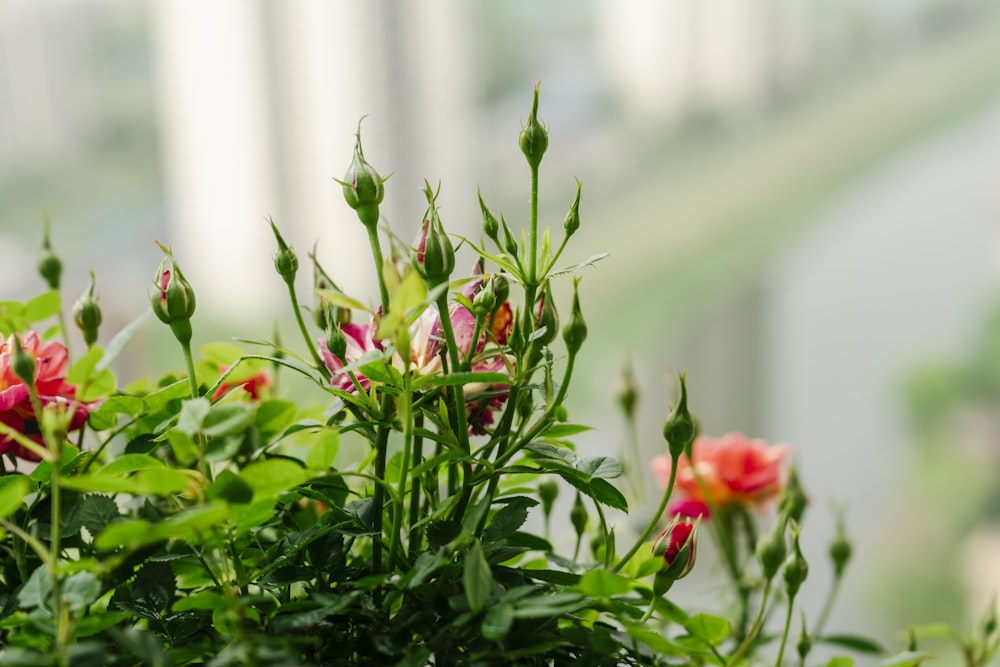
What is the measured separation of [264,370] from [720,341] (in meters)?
2.21

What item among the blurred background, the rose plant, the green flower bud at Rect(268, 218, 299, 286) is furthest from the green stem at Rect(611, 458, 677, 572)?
the blurred background

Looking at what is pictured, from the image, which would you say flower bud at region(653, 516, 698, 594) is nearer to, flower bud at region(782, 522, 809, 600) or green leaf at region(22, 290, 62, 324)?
flower bud at region(782, 522, 809, 600)

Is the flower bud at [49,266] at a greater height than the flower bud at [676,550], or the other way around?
the flower bud at [49,266]

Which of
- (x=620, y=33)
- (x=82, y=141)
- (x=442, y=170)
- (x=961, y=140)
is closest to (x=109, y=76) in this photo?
(x=82, y=141)

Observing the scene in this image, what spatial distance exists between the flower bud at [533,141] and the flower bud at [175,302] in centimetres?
9

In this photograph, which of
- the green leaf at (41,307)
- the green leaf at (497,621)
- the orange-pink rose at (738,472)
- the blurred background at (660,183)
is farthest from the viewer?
the blurred background at (660,183)

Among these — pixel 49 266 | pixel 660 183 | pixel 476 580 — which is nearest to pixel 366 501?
pixel 476 580

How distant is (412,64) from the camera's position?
1710 mm

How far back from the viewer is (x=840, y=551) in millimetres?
361

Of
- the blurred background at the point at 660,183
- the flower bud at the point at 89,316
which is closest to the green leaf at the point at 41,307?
the flower bud at the point at 89,316

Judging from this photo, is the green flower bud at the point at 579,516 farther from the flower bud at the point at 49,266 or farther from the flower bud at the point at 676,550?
the flower bud at the point at 49,266

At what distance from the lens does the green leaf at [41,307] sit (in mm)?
305

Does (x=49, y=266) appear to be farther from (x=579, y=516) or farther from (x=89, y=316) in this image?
(x=579, y=516)

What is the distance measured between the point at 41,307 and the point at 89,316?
0.05 ft
